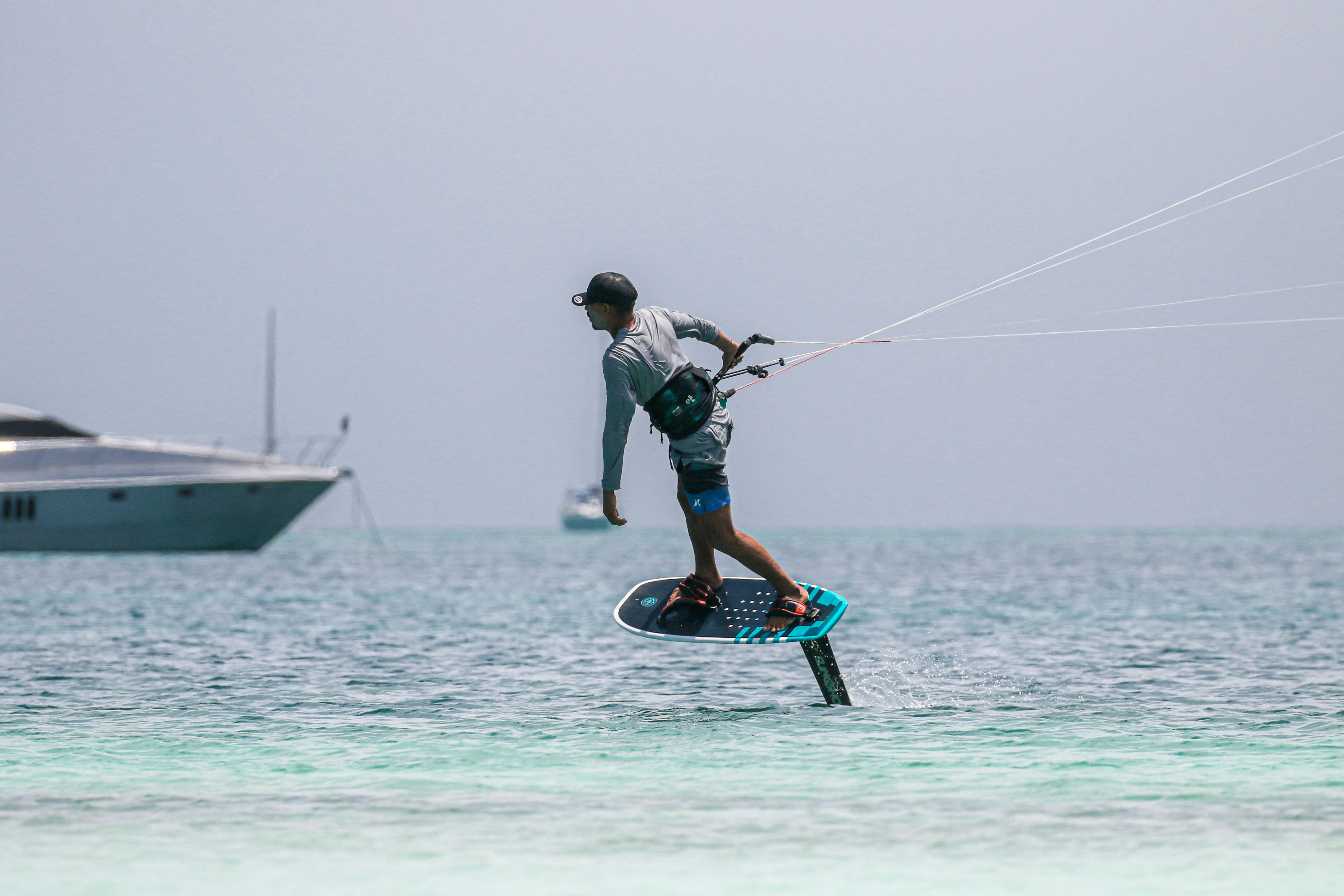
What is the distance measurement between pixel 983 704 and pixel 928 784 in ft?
14.0

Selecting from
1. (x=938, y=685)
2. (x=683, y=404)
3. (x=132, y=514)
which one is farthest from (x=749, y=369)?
(x=132, y=514)

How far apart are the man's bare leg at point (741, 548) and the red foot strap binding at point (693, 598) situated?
0.35 metres

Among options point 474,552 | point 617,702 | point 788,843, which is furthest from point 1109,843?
point 474,552

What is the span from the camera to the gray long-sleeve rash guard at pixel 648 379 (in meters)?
8.34

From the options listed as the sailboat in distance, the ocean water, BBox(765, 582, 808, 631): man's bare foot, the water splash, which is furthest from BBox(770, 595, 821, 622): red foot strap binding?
the sailboat in distance

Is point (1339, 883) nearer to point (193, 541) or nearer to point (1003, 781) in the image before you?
point (1003, 781)

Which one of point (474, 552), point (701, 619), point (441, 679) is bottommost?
point (474, 552)

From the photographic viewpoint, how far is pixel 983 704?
11852mm

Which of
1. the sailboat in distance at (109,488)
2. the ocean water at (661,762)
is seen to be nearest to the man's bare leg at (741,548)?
the ocean water at (661,762)

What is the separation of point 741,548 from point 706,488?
46 cm

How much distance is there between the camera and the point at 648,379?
8.47m

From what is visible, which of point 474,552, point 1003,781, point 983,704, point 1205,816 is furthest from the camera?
point 474,552

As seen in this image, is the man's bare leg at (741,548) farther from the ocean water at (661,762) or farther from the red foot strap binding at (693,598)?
the ocean water at (661,762)

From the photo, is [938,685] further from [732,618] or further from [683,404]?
[683,404]
